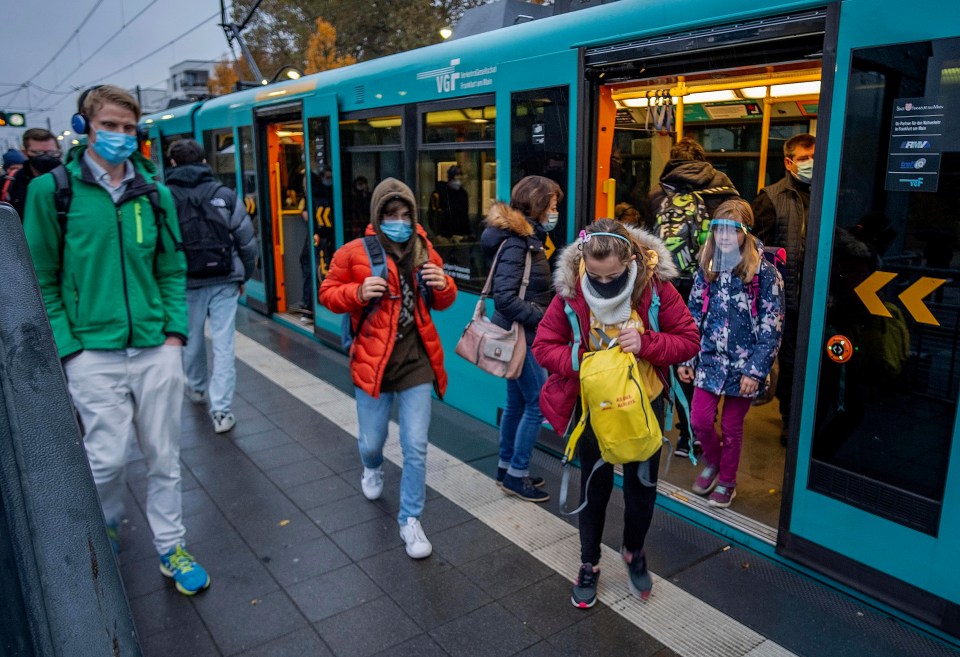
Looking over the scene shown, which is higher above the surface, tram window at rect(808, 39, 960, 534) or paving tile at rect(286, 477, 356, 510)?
tram window at rect(808, 39, 960, 534)

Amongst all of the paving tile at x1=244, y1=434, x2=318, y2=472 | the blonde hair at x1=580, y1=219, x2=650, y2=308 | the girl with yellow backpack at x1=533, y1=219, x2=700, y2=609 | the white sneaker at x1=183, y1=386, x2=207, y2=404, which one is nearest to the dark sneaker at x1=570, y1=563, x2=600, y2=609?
the girl with yellow backpack at x1=533, y1=219, x2=700, y2=609

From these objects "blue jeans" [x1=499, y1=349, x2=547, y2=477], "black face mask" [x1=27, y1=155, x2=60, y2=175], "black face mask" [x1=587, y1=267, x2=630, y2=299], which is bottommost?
"blue jeans" [x1=499, y1=349, x2=547, y2=477]

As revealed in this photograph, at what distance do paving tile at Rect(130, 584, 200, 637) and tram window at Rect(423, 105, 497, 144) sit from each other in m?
3.30

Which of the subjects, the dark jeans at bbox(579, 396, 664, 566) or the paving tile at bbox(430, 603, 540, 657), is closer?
the paving tile at bbox(430, 603, 540, 657)

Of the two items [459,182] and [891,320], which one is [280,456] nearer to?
[459,182]

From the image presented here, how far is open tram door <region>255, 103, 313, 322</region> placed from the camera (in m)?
8.94

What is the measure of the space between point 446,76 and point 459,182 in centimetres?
75

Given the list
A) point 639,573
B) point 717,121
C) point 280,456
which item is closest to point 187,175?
point 280,456

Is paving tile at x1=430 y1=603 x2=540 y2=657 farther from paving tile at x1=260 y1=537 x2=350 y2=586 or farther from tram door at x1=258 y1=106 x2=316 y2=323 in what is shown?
tram door at x1=258 y1=106 x2=316 y2=323

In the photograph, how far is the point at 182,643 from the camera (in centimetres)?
297

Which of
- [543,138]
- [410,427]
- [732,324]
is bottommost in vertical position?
[410,427]

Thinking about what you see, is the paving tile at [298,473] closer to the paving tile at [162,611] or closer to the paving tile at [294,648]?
the paving tile at [162,611]

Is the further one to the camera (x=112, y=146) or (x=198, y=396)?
(x=198, y=396)

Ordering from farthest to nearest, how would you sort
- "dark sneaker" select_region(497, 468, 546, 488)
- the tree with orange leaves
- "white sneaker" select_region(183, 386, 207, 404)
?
the tree with orange leaves, "white sneaker" select_region(183, 386, 207, 404), "dark sneaker" select_region(497, 468, 546, 488)
